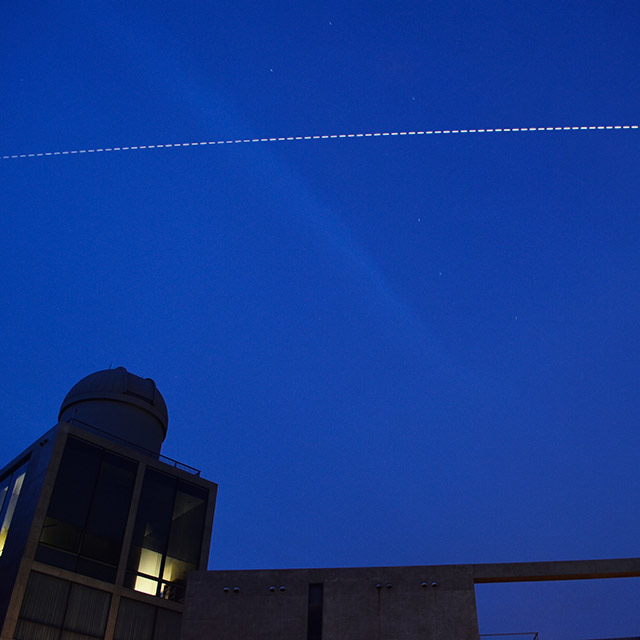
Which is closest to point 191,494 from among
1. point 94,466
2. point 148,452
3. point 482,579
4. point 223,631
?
point 148,452

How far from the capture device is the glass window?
2750cm

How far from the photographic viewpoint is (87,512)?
28797 mm

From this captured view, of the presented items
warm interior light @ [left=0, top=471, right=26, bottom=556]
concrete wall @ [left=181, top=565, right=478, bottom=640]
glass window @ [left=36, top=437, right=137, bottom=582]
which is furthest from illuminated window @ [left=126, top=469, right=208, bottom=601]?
concrete wall @ [left=181, top=565, right=478, bottom=640]

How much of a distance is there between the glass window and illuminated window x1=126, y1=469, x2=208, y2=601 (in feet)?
3.08

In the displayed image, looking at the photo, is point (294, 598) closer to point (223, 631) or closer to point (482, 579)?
point (223, 631)

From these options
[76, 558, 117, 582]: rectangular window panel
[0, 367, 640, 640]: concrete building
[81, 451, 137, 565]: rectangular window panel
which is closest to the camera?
[0, 367, 640, 640]: concrete building

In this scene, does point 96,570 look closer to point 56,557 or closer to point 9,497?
point 56,557

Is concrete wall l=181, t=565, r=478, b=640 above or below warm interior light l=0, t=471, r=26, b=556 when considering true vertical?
below

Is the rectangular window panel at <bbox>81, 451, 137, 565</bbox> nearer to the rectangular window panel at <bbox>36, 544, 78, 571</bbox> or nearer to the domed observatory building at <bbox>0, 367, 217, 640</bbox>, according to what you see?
the domed observatory building at <bbox>0, 367, 217, 640</bbox>

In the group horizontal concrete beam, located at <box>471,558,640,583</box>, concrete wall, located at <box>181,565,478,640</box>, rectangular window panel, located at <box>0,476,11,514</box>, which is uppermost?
rectangular window panel, located at <box>0,476,11,514</box>

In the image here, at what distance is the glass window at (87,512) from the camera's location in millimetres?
27500

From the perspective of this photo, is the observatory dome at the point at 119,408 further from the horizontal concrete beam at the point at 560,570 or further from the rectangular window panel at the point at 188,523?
the horizontal concrete beam at the point at 560,570

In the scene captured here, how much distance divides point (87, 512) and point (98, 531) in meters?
0.93

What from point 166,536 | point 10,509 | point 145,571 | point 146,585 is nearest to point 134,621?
point 146,585
